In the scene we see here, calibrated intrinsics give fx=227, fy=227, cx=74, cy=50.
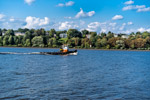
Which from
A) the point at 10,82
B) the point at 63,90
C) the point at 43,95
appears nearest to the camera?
the point at 43,95

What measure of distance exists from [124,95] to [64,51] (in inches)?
3018

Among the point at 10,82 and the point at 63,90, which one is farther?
the point at 10,82

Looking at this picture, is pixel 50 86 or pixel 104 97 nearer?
pixel 104 97

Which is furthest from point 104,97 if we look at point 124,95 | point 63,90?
point 63,90

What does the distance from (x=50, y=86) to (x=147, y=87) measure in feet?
40.7

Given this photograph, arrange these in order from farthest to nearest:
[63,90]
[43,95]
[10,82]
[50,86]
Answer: [10,82] → [50,86] → [63,90] → [43,95]

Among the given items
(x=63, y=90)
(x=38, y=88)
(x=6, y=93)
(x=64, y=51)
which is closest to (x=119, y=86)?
(x=63, y=90)

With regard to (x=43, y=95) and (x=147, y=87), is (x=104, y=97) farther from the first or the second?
(x=147, y=87)

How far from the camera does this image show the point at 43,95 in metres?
23.5

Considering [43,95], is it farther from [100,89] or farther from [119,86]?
[119,86]

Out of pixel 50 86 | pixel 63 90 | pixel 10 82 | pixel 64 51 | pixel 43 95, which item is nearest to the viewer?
pixel 43 95

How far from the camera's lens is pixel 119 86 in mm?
29219

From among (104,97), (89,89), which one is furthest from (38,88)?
(104,97)

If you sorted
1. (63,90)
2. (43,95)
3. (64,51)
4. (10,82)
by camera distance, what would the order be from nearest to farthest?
(43,95)
(63,90)
(10,82)
(64,51)
